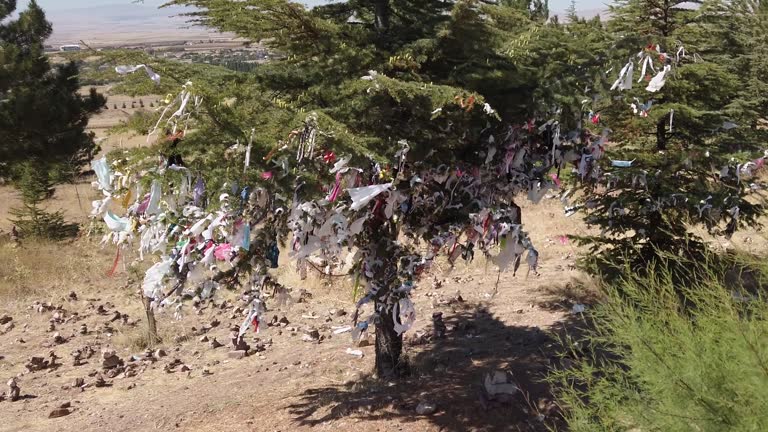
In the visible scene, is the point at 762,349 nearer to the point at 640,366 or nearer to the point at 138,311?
the point at 640,366

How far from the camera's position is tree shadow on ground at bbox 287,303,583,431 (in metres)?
5.78

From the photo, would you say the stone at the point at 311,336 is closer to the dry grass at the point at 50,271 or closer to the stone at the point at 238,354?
the stone at the point at 238,354

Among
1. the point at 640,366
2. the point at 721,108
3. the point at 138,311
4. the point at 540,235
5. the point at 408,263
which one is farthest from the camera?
the point at 540,235

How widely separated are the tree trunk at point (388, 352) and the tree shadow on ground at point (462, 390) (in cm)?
11

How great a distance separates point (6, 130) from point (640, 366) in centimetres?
1654

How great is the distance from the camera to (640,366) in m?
3.46

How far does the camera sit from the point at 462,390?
6367 millimetres

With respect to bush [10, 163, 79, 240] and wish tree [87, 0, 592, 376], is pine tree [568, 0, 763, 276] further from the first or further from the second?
bush [10, 163, 79, 240]

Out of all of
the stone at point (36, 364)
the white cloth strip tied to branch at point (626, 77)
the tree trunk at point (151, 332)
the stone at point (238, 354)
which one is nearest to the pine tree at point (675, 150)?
the white cloth strip tied to branch at point (626, 77)

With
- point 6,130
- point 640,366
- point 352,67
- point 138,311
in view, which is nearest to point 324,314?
point 138,311

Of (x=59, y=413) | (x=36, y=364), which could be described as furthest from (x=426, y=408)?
(x=36, y=364)

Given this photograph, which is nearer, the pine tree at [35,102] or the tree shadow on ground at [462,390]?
the tree shadow on ground at [462,390]

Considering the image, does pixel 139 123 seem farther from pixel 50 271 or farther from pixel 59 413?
pixel 50 271

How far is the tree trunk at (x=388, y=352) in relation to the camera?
6.68 meters
